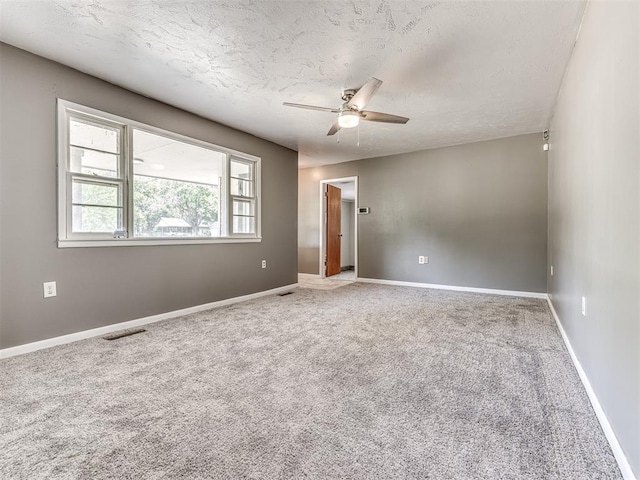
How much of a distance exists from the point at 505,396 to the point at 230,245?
352 centimetres

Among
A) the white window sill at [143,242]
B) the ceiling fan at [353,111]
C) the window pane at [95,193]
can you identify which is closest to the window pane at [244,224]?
the white window sill at [143,242]

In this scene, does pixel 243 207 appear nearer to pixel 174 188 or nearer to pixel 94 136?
pixel 174 188

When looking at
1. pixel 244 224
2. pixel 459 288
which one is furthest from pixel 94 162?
pixel 459 288

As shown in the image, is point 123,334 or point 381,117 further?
point 381,117

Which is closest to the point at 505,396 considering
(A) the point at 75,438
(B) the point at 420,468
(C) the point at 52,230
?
(B) the point at 420,468

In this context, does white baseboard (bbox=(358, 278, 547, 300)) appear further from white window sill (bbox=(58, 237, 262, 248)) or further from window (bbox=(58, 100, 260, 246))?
white window sill (bbox=(58, 237, 262, 248))

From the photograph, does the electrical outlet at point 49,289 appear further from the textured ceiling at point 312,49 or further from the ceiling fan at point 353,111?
the ceiling fan at point 353,111

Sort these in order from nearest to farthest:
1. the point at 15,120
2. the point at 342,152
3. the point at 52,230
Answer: the point at 15,120 < the point at 52,230 < the point at 342,152

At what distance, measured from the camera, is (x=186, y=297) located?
3.72 metres

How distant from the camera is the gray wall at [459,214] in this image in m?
4.58

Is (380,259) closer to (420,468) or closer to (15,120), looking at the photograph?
(420,468)

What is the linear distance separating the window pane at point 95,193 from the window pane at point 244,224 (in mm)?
1602

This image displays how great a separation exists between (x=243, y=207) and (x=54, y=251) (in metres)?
2.34

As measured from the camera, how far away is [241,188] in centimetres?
459
